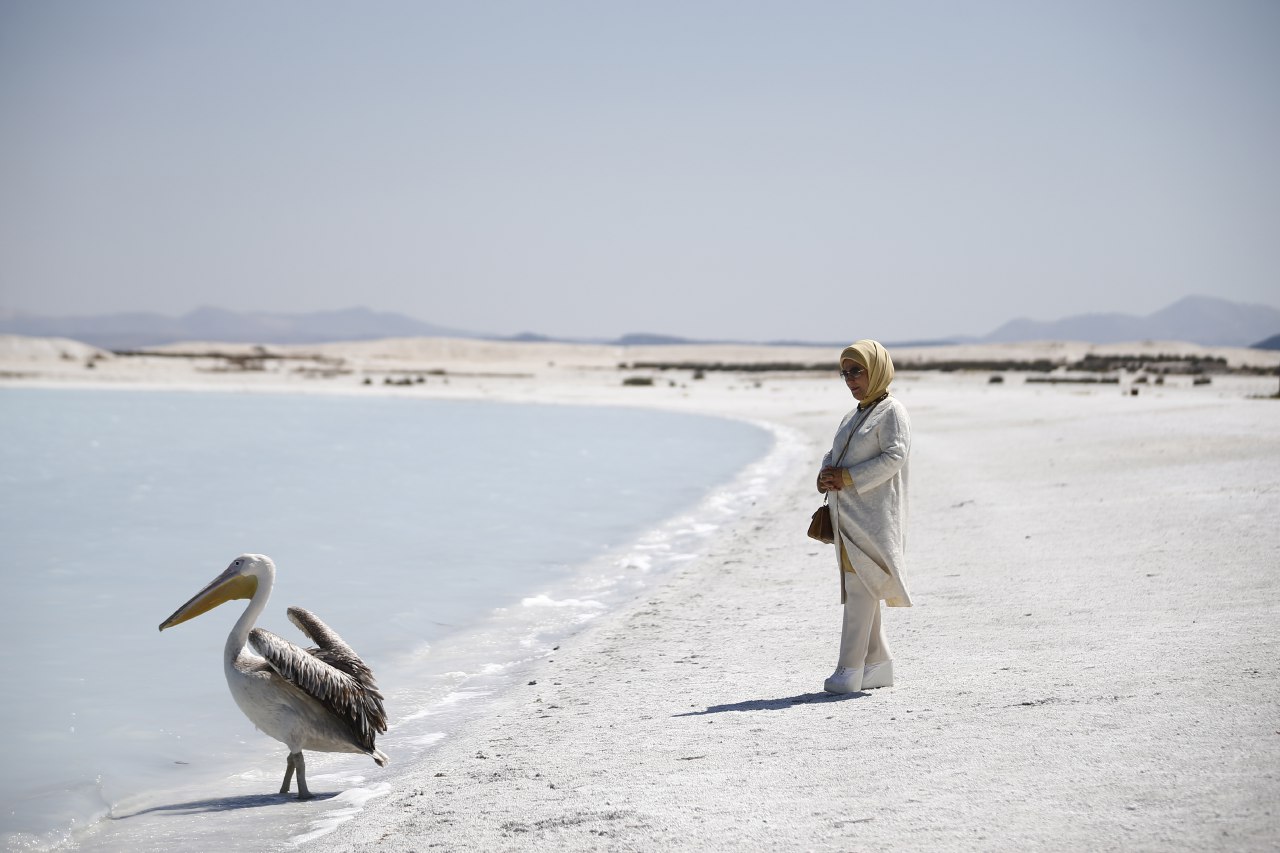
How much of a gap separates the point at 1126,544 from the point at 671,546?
176 inches

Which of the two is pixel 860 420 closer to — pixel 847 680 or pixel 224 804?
pixel 847 680

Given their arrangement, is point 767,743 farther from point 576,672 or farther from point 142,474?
point 142,474

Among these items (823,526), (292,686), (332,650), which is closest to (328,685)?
(292,686)

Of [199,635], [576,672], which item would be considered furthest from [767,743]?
[199,635]

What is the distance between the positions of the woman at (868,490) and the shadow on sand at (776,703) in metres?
0.24

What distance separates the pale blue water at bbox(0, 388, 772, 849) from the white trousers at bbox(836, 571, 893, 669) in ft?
7.24

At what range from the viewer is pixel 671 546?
11664 millimetres

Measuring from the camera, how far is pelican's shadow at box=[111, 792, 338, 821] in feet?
16.0

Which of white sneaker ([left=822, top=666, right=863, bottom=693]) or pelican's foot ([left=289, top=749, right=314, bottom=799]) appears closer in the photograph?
pelican's foot ([left=289, top=749, right=314, bottom=799])

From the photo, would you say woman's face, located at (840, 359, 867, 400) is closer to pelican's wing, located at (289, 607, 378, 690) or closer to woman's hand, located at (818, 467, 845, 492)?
woman's hand, located at (818, 467, 845, 492)

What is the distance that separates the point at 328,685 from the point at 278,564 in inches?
283

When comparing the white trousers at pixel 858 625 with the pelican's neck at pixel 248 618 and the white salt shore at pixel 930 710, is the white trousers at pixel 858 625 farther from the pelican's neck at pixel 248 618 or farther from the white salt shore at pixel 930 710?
the pelican's neck at pixel 248 618

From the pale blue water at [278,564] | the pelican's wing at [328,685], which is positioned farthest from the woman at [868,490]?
the pale blue water at [278,564]

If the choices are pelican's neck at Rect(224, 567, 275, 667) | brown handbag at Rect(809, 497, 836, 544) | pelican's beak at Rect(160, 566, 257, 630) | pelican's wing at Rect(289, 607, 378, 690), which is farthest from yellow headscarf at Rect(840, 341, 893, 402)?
pelican's beak at Rect(160, 566, 257, 630)
